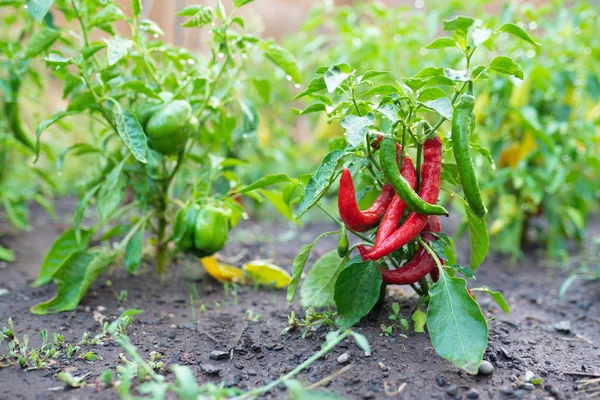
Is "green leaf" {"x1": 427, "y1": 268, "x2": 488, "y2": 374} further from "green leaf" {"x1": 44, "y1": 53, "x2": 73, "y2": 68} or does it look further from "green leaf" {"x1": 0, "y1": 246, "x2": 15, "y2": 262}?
"green leaf" {"x1": 0, "y1": 246, "x2": 15, "y2": 262}

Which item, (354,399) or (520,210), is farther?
(520,210)

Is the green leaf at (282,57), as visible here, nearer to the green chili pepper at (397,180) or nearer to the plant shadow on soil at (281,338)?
the green chili pepper at (397,180)

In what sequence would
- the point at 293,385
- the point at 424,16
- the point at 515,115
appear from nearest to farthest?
1. the point at 293,385
2. the point at 515,115
3. the point at 424,16

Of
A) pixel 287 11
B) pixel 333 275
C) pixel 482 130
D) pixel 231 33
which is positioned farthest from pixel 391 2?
pixel 333 275

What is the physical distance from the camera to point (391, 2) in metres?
5.93

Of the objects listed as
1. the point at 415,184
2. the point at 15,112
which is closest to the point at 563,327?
the point at 415,184

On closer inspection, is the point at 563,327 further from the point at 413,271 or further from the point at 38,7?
the point at 38,7

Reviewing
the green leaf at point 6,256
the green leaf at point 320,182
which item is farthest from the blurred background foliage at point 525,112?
the green leaf at point 320,182

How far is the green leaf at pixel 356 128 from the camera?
114 cm

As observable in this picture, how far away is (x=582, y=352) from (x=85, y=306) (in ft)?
5.53

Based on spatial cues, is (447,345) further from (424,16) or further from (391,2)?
(391,2)

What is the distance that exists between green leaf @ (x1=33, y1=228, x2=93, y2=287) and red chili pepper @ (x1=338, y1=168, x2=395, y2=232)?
1.05 metres

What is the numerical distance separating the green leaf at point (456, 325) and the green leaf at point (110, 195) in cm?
108

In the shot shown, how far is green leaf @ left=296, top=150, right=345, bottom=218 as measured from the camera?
1.29m
